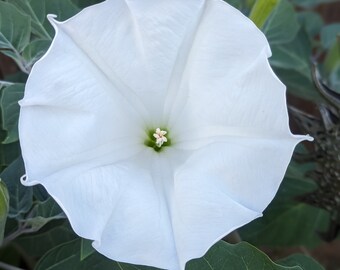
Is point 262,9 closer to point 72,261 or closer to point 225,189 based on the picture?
point 225,189

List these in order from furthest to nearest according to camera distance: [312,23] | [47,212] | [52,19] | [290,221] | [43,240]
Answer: [312,23]
[290,221]
[43,240]
[47,212]
[52,19]

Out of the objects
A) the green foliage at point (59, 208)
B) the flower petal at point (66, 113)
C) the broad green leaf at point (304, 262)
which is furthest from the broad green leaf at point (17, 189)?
the broad green leaf at point (304, 262)

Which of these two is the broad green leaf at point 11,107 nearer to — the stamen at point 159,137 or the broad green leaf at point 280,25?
the stamen at point 159,137

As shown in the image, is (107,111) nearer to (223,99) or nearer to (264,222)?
(223,99)

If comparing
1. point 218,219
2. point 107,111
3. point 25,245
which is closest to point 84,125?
point 107,111

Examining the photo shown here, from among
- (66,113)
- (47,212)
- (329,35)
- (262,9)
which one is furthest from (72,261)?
(329,35)

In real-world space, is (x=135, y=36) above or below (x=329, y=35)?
above

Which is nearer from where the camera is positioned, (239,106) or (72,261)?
(239,106)
